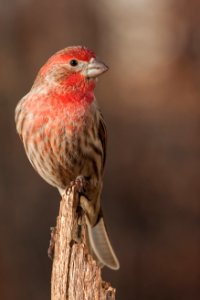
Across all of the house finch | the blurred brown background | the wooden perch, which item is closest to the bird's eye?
the house finch

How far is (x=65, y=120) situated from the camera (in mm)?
6438

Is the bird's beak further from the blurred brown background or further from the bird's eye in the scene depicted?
the blurred brown background

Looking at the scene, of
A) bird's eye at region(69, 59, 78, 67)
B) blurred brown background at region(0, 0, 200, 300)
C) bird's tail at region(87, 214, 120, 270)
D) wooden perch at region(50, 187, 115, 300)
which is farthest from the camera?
blurred brown background at region(0, 0, 200, 300)

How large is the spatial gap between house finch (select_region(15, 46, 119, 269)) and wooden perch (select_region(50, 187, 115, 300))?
885mm

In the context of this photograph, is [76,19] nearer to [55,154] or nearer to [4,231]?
[4,231]

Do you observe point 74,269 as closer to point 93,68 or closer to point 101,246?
point 93,68

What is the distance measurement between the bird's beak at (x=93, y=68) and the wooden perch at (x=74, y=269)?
1.25m

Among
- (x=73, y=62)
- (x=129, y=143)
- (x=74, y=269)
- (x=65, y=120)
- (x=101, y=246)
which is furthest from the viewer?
(x=129, y=143)

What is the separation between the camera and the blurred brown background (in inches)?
426

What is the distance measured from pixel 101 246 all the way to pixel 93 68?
133cm

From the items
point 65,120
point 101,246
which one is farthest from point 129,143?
point 65,120

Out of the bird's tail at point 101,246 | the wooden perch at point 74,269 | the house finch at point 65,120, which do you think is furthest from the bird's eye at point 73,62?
the wooden perch at point 74,269

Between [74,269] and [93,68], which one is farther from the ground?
[93,68]

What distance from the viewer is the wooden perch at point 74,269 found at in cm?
502
